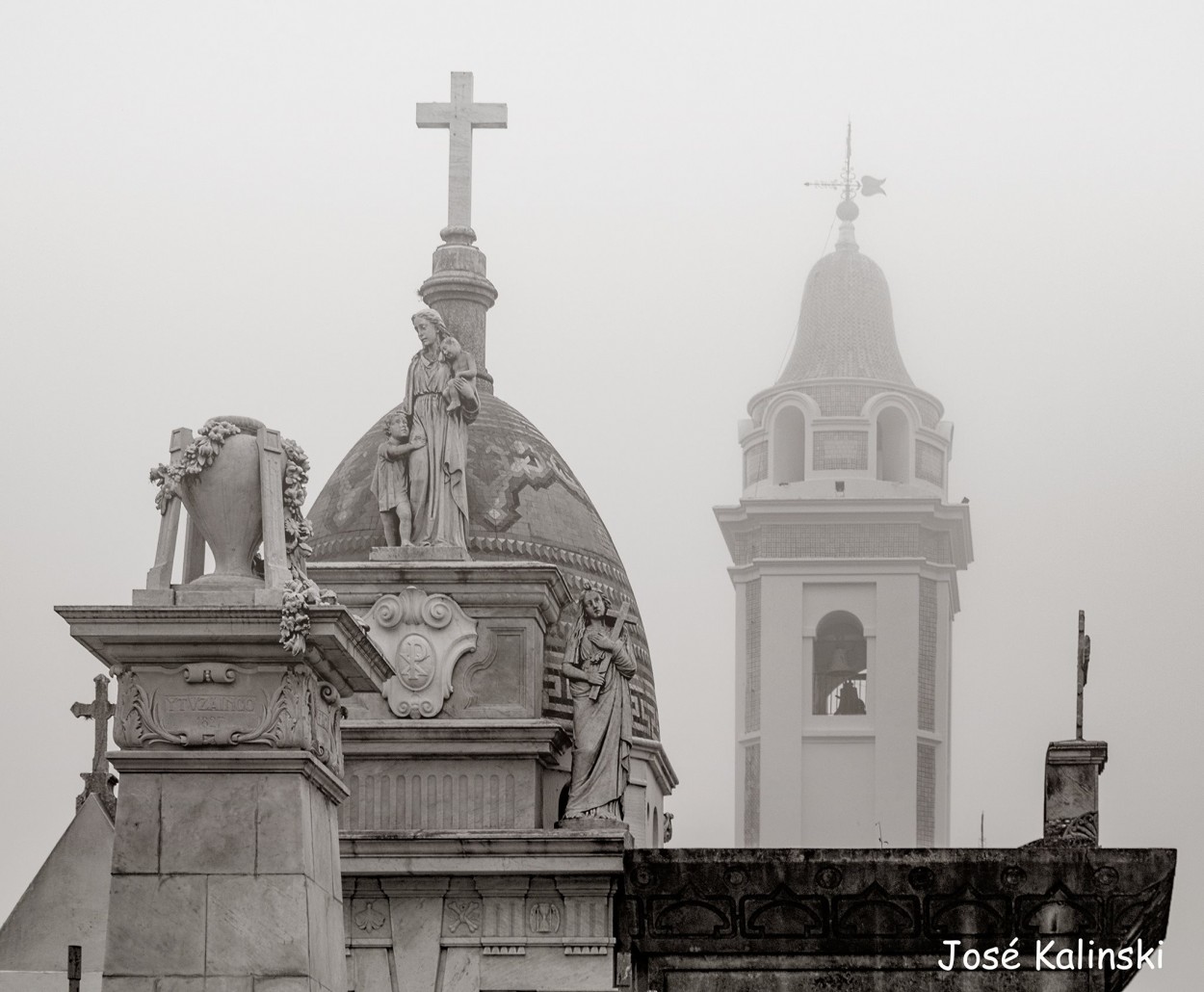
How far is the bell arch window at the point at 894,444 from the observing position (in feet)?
265

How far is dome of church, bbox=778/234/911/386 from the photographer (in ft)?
264

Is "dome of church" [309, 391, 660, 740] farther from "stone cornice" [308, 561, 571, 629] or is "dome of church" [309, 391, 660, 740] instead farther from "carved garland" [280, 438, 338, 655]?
"carved garland" [280, 438, 338, 655]

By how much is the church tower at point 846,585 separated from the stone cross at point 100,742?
52.4 metres

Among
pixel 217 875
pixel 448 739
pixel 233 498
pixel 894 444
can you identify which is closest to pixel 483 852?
pixel 448 739

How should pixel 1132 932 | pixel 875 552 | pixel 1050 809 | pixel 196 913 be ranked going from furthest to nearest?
1. pixel 875 552
2. pixel 1050 809
3. pixel 1132 932
4. pixel 196 913

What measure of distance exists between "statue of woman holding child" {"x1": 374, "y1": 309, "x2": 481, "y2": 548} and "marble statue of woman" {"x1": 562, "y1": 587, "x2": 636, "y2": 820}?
1.39m

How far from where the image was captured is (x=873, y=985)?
19141 mm

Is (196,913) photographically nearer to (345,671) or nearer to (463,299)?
(345,671)

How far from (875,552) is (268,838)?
67.4 metres

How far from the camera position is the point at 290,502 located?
41.9 ft

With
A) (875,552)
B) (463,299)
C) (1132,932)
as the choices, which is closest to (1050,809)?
(1132,932)

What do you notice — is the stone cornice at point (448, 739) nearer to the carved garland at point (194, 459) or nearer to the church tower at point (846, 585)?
the carved garland at point (194, 459)

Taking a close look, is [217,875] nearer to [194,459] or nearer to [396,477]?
[194,459]

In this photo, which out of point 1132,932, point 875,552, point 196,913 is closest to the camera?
point 196,913
